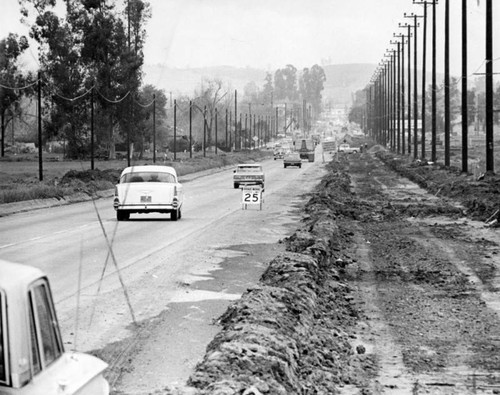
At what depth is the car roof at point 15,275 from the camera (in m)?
4.80

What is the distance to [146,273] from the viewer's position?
66.7 feet

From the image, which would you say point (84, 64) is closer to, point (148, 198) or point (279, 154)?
point (279, 154)

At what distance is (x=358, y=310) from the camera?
1688 centimetres

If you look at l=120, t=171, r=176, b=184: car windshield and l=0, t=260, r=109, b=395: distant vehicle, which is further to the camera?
l=120, t=171, r=176, b=184: car windshield

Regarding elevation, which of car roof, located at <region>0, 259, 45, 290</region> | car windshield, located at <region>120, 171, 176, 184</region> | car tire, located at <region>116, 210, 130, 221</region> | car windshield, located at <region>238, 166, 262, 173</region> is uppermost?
car roof, located at <region>0, 259, 45, 290</region>

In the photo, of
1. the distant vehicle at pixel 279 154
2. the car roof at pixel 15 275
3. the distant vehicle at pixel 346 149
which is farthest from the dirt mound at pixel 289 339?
the distant vehicle at pixel 346 149

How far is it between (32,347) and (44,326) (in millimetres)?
262

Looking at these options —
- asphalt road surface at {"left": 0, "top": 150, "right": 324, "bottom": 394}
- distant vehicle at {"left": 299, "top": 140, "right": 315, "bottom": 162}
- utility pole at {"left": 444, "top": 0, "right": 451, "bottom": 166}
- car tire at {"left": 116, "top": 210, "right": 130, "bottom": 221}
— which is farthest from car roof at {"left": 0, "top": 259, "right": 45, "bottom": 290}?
distant vehicle at {"left": 299, "top": 140, "right": 315, "bottom": 162}

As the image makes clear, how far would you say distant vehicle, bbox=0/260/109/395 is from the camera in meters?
4.72

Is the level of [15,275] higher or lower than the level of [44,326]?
higher

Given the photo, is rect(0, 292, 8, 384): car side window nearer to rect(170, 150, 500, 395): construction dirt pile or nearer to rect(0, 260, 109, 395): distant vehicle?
rect(0, 260, 109, 395): distant vehicle

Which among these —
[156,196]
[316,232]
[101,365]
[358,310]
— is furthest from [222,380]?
[156,196]

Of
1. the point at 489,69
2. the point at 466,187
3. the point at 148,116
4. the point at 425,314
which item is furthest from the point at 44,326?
the point at 148,116

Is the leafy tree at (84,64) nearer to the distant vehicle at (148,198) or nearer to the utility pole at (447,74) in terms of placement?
the utility pole at (447,74)
